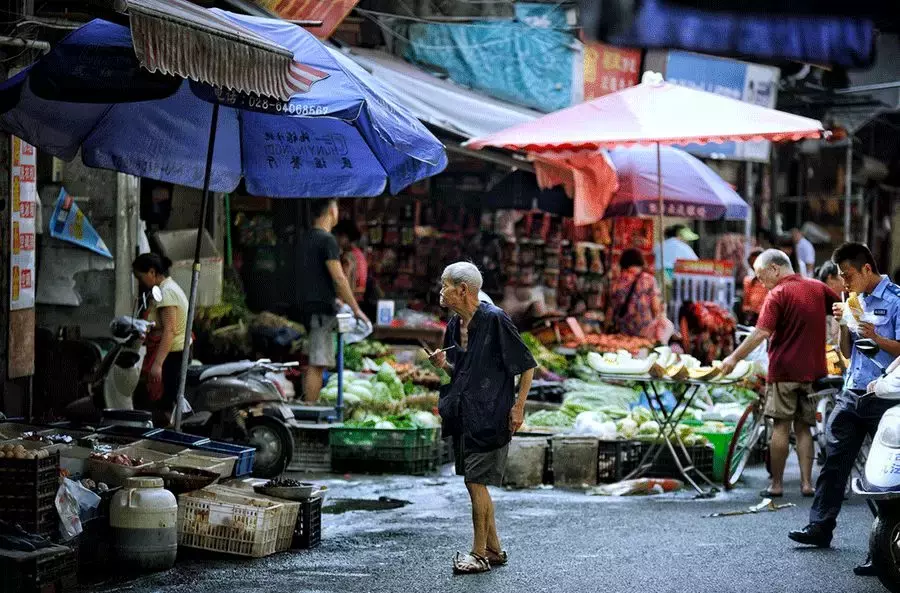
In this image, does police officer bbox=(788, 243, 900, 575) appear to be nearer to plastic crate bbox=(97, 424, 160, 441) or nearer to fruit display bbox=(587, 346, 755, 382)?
fruit display bbox=(587, 346, 755, 382)

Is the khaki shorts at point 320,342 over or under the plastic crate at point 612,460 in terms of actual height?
over

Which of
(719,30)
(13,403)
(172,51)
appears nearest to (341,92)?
(172,51)

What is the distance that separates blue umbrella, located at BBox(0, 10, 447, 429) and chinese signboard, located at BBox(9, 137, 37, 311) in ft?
2.44

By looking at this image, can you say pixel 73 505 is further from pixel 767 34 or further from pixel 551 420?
pixel 551 420

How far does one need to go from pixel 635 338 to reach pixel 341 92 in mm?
10024

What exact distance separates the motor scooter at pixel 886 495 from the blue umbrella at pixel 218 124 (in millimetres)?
3535

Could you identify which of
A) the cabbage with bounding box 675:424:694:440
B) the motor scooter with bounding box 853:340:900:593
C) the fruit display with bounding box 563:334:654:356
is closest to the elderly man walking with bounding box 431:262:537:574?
the motor scooter with bounding box 853:340:900:593

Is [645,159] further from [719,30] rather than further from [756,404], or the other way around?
[719,30]

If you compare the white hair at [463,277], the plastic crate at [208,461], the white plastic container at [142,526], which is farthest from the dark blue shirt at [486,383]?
the white plastic container at [142,526]

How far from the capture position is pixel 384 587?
8359mm

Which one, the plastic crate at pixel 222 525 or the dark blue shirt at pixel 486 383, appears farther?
the plastic crate at pixel 222 525

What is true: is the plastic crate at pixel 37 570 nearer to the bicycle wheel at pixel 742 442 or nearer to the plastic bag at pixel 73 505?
the plastic bag at pixel 73 505

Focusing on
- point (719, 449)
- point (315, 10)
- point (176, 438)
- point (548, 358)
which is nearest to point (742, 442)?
point (719, 449)

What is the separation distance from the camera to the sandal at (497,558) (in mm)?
9039
